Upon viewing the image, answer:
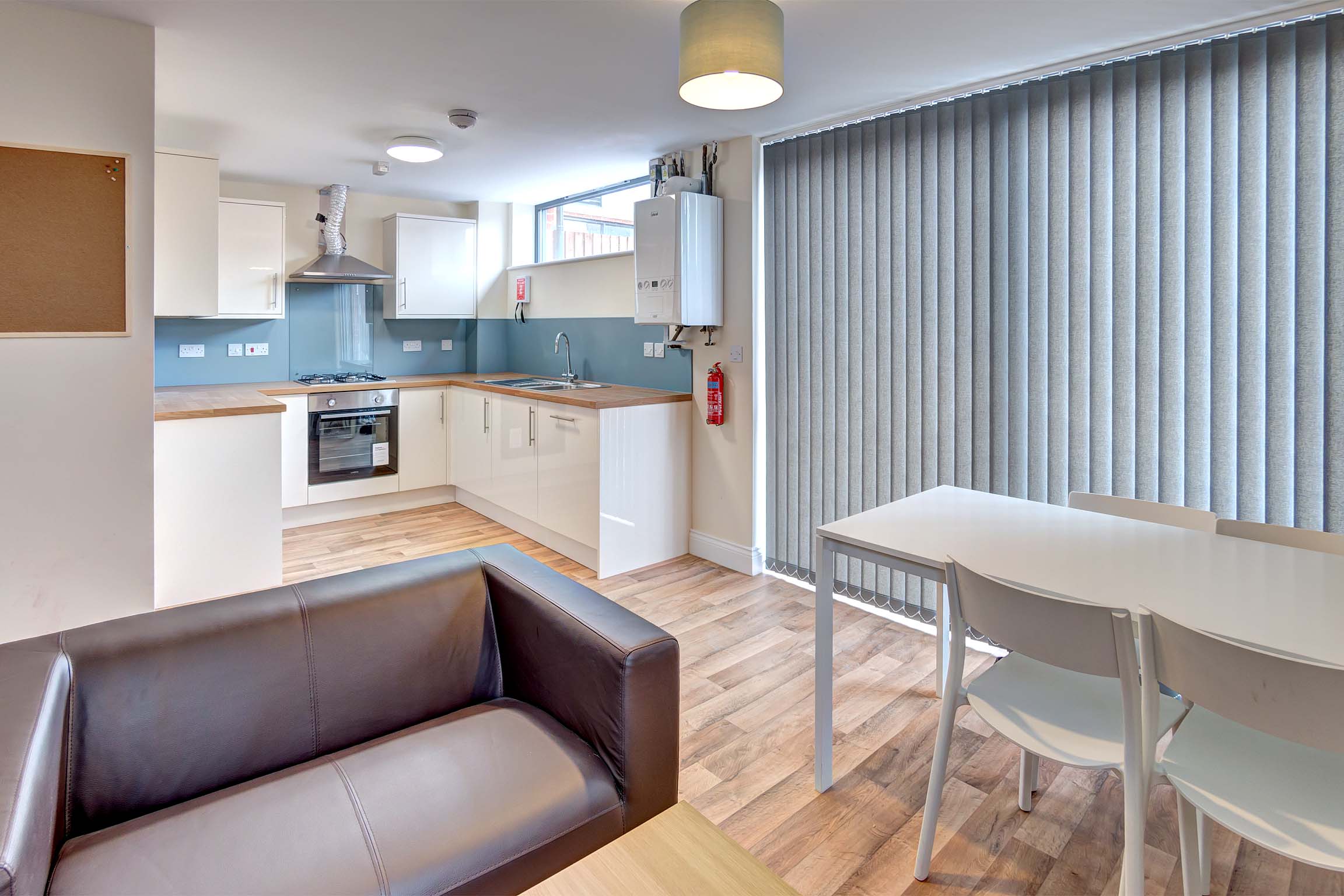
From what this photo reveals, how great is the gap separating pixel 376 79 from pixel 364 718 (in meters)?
2.57

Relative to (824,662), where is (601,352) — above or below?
above

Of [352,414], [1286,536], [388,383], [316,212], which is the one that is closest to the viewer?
[1286,536]

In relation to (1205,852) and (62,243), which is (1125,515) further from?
(62,243)

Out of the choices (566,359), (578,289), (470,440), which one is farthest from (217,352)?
(578,289)

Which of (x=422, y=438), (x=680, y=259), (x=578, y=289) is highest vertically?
(x=578, y=289)

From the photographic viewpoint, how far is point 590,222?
5.42m

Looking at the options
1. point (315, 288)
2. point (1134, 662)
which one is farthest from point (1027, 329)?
point (315, 288)

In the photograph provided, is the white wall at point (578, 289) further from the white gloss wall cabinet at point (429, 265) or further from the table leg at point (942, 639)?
the table leg at point (942, 639)

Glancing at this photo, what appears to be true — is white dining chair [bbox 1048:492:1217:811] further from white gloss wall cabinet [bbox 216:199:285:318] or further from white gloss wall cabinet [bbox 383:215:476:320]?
white gloss wall cabinet [bbox 216:199:285:318]

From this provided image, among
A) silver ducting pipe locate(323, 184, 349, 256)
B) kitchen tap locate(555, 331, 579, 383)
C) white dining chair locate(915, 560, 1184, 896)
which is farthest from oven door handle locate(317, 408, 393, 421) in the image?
white dining chair locate(915, 560, 1184, 896)

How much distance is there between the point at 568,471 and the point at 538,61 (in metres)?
2.13

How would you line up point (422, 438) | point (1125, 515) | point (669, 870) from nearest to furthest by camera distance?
point (669, 870), point (1125, 515), point (422, 438)

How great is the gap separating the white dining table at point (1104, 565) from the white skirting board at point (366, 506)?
4.12m

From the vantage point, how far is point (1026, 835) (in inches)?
76.7
